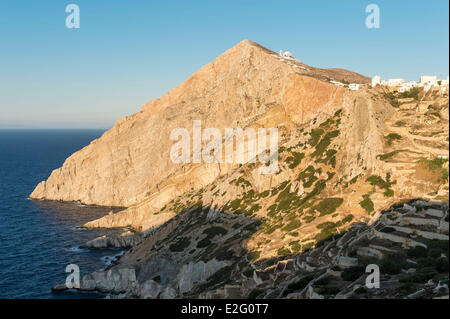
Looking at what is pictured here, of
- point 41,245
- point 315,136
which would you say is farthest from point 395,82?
point 41,245

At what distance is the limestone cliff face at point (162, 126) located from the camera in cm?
12850

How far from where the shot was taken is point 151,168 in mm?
135500

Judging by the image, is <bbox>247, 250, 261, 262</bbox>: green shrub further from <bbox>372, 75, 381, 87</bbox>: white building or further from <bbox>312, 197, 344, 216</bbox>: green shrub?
<bbox>372, 75, 381, 87</bbox>: white building

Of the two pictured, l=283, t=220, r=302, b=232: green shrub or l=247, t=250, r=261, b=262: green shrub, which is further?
l=283, t=220, r=302, b=232: green shrub

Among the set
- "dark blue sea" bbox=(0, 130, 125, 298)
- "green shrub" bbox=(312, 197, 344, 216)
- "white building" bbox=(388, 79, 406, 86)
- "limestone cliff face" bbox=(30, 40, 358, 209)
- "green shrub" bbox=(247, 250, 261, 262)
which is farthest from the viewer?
"limestone cliff face" bbox=(30, 40, 358, 209)

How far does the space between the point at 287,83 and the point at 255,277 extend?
6464 centimetres

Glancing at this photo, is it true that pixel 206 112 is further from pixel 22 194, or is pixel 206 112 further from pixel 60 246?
pixel 22 194

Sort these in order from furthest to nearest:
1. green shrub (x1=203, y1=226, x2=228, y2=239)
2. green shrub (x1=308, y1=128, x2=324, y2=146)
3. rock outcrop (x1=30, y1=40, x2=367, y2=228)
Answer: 1. rock outcrop (x1=30, y1=40, x2=367, y2=228)
2. green shrub (x1=308, y1=128, x2=324, y2=146)
3. green shrub (x1=203, y1=226, x2=228, y2=239)

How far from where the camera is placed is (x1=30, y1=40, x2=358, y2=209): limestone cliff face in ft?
422

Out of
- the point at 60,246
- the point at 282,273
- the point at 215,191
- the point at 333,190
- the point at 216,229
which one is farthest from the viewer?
the point at 60,246

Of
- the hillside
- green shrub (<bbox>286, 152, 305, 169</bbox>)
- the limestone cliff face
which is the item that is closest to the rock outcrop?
the limestone cliff face

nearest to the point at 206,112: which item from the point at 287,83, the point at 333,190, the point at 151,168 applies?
the point at 151,168

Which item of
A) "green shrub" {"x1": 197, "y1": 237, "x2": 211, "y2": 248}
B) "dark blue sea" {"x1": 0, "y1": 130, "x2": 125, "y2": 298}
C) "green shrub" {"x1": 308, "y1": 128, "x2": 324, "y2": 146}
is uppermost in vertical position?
"green shrub" {"x1": 308, "y1": 128, "x2": 324, "y2": 146}

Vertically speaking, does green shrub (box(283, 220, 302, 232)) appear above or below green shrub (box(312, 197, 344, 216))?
below
